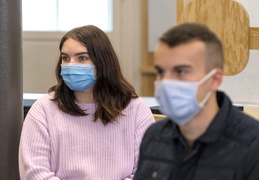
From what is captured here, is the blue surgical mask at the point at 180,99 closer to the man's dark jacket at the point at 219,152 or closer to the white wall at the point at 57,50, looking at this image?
the man's dark jacket at the point at 219,152

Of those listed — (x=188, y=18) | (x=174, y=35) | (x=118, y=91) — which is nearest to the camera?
(x=174, y=35)

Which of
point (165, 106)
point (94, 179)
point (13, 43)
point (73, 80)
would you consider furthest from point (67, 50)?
point (165, 106)

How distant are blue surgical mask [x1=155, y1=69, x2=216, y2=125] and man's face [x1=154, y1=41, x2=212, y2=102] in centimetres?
1

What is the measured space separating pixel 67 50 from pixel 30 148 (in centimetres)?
47

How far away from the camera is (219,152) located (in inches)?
62.9

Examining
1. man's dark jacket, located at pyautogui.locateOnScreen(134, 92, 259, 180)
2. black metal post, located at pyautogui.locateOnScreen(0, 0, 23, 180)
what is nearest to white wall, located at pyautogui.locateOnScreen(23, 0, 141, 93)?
black metal post, located at pyautogui.locateOnScreen(0, 0, 23, 180)

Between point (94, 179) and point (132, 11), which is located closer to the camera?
point (94, 179)

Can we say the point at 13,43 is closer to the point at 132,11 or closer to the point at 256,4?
the point at 256,4

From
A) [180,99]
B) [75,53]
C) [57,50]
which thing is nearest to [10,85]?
[75,53]

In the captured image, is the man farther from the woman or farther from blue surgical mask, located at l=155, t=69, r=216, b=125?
the woman

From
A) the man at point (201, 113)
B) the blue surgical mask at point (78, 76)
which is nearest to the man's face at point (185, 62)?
the man at point (201, 113)

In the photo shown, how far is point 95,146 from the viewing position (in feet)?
8.43

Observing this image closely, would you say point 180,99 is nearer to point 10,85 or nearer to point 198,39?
point 198,39

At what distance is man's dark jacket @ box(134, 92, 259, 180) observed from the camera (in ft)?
5.16
